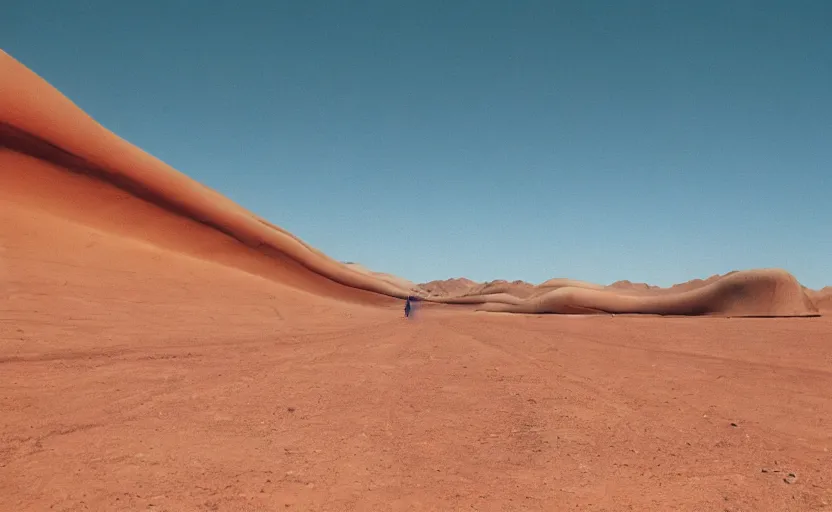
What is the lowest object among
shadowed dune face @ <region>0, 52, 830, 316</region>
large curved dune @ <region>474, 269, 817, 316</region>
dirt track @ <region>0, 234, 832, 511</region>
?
dirt track @ <region>0, 234, 832, 511</region>

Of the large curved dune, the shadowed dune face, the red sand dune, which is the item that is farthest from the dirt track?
the red sand dune

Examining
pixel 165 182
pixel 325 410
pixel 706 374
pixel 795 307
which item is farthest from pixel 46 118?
pixel 795 307

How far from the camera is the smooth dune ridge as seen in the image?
640 inches

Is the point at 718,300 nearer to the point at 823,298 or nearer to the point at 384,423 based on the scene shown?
the point at 823,298

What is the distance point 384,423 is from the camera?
4.44m

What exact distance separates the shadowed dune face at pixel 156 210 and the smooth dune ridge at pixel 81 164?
44mm

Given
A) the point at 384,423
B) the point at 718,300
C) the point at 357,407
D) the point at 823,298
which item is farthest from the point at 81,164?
the point at 823,298

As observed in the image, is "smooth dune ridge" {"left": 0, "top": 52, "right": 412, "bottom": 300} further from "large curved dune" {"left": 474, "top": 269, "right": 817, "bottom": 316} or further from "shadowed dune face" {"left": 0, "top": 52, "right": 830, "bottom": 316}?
"large curved dune" {"left": 474, "top": 269, "right": 817, "bottom": 316}

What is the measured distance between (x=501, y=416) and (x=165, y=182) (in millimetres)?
22642

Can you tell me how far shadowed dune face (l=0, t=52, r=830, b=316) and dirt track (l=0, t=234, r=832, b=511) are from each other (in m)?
9.11

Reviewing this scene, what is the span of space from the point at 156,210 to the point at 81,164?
3.43m

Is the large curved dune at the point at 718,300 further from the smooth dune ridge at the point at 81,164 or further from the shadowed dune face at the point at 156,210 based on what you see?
the smooth dune ridge at the point at 81,164

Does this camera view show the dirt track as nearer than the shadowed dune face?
Yes

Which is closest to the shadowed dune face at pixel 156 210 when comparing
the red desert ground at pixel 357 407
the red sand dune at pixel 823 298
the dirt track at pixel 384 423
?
the red sand dune at pixel 823 298
